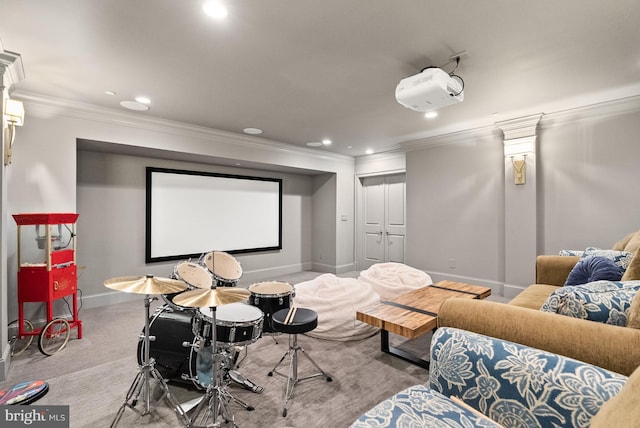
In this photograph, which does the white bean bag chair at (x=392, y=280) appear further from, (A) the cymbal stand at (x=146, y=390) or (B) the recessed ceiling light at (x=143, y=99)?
(B) the recessed ceiling light at (x=143, y=99)

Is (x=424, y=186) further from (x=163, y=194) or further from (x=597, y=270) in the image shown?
(x=163, y=194)

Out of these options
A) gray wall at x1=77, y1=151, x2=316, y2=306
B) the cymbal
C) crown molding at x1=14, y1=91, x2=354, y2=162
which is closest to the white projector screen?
gray wall at x1=77, y1=151, x2=316, y2=306

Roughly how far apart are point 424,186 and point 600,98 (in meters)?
2.52

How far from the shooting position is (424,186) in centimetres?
543

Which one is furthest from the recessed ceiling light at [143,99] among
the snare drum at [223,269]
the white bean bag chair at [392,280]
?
the white bean bag chair at [392,280]

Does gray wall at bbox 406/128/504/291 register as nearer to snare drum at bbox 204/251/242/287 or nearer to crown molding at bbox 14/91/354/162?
crown molding at bbox 14/91/354/162

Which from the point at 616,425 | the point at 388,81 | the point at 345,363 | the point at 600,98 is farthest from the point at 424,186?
the point at 616,425

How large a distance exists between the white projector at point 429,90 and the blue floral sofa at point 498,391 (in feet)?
6.07

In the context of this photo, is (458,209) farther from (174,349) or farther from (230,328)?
(174,349)

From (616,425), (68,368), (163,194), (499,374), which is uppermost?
(163,194)

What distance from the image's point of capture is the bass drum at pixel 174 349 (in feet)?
6.73

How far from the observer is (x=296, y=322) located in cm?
208

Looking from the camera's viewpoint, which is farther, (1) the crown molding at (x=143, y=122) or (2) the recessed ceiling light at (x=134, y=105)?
(2) the recessed ceiling light at (x=134, y=105)

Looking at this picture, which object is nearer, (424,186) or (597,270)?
(597,270)
